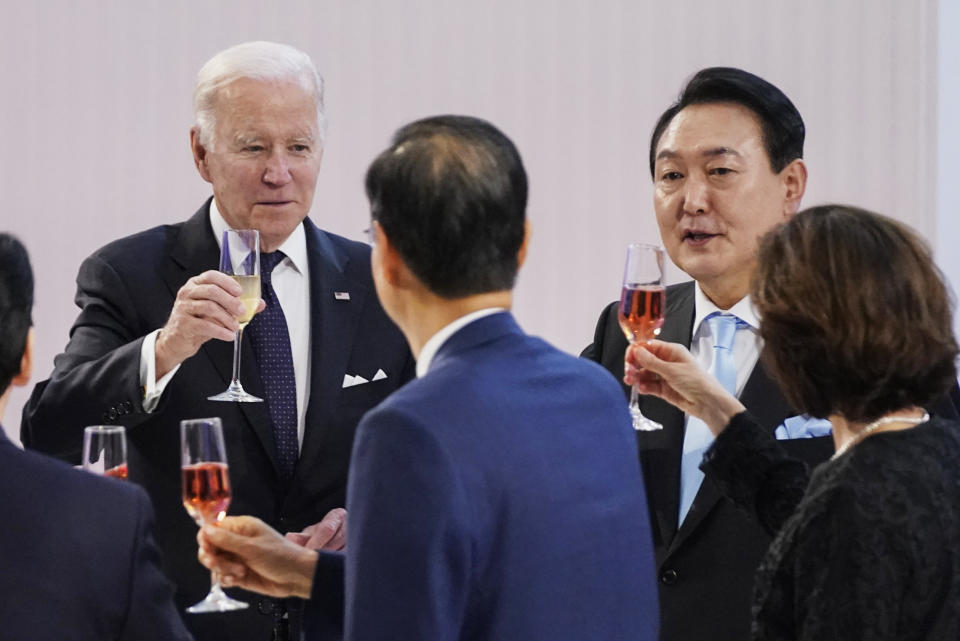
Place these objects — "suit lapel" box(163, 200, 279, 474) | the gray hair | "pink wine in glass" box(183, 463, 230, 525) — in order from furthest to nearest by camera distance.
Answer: the gray hair < "suit lapel" box(163, 200, 279, 474) < "pink wine in glass" box(183, 463, 230, 525)

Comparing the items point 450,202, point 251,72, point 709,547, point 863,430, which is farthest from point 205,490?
point 251,72

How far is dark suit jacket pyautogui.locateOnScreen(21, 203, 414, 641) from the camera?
3.17 m

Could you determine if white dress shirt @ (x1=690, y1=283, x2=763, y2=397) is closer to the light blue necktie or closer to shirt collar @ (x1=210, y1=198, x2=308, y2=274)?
the light blue necktie

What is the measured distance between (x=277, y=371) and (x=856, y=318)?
1.52 m

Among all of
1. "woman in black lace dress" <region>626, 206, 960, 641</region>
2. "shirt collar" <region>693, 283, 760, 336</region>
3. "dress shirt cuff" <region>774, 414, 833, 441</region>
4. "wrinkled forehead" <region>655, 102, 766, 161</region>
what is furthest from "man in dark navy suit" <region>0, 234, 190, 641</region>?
"wrinkled forehead" <region>655, 102, 766, 161</region>

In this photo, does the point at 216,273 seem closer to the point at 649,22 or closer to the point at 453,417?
the point at 453,417

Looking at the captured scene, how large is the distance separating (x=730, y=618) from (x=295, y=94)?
61.3 inches

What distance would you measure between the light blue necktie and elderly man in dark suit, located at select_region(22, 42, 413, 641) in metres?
0.71

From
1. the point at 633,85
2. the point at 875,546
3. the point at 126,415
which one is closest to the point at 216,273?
the point at 126,415

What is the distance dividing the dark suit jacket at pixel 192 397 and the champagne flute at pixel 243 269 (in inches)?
6.0

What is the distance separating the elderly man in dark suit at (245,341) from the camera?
3133mm

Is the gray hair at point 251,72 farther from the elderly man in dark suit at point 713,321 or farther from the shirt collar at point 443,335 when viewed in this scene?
the shirt collar at point 443,335

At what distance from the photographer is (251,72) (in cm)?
344

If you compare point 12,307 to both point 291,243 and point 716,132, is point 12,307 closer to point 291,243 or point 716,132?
point 291,243
